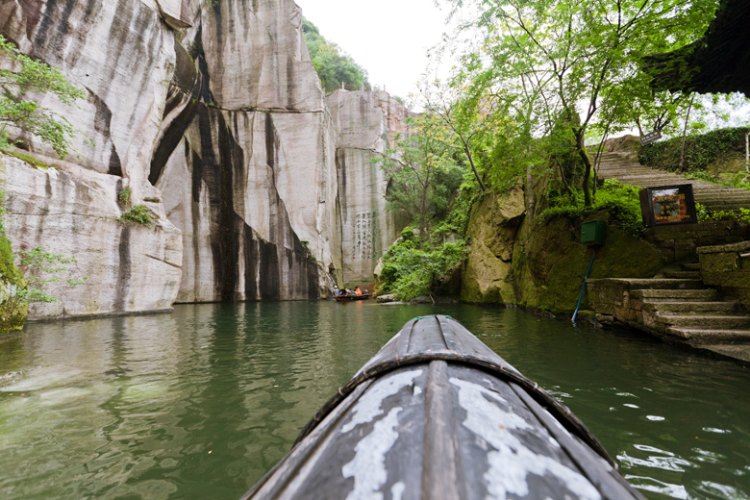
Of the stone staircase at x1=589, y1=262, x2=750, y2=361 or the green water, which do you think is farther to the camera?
the stone staircase at x1=589, y1=262, x2=750, y2=361

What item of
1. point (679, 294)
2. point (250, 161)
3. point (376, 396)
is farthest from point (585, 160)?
point (250, 161)

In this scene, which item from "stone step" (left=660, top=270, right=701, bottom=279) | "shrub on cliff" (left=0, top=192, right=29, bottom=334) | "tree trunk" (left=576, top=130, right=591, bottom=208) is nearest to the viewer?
"stone step" (left=660, top=270, right=701, bottom=279)

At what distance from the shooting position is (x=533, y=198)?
11984 millimetres

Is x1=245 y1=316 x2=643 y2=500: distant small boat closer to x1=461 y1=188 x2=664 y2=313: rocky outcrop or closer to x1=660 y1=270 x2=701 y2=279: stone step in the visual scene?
x1=660 y1=270 x2=701 y2=279: stone step

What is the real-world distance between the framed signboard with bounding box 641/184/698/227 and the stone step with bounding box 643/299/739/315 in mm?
2321

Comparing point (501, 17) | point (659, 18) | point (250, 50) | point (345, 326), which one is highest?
point (250, 50)

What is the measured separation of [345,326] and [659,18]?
9353 millimetres

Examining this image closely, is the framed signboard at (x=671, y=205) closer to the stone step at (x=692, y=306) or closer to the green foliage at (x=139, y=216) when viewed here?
the stone step at (x=692, y=306)

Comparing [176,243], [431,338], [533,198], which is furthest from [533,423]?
[176,243]

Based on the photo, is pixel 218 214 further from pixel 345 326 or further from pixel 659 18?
pixel 659 18

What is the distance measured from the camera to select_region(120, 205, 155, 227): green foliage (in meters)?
12.5

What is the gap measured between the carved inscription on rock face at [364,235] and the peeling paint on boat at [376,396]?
2715cm

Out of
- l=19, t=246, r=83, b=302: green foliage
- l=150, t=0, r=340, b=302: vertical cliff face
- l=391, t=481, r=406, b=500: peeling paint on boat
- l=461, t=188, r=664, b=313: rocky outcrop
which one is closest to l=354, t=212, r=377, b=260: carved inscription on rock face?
l=150, t=0, r=340, b=302: vertical cliff face

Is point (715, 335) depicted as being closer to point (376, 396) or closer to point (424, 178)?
point (376, 396)
